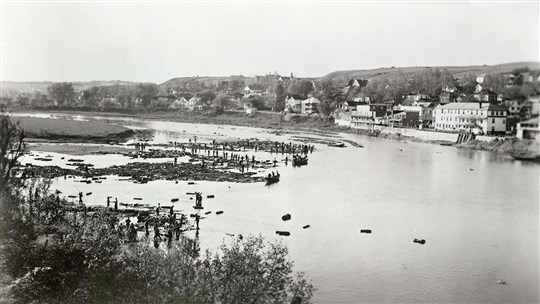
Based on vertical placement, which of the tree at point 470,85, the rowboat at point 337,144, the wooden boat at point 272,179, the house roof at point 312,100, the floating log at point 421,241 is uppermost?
the tree at point 470,85

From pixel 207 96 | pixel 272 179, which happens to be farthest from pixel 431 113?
pixel 207 96

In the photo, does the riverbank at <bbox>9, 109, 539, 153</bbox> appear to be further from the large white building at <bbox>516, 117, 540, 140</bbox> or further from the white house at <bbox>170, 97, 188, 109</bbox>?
the large white building at <bbox>516, 117, 540, 140</bbox>

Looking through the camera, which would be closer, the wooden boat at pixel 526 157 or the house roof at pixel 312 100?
the wooden boat at pixel 526 157

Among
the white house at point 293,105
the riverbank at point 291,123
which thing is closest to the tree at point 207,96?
the riverbank at point 291,123

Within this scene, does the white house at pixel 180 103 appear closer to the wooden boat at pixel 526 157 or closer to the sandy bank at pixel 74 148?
the sandy bank at pixel 74 148

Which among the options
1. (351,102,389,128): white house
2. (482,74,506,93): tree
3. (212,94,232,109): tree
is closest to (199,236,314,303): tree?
(482,74,506,93): tree

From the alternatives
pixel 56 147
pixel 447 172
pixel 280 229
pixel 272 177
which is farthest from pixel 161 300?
pixel 56 147
